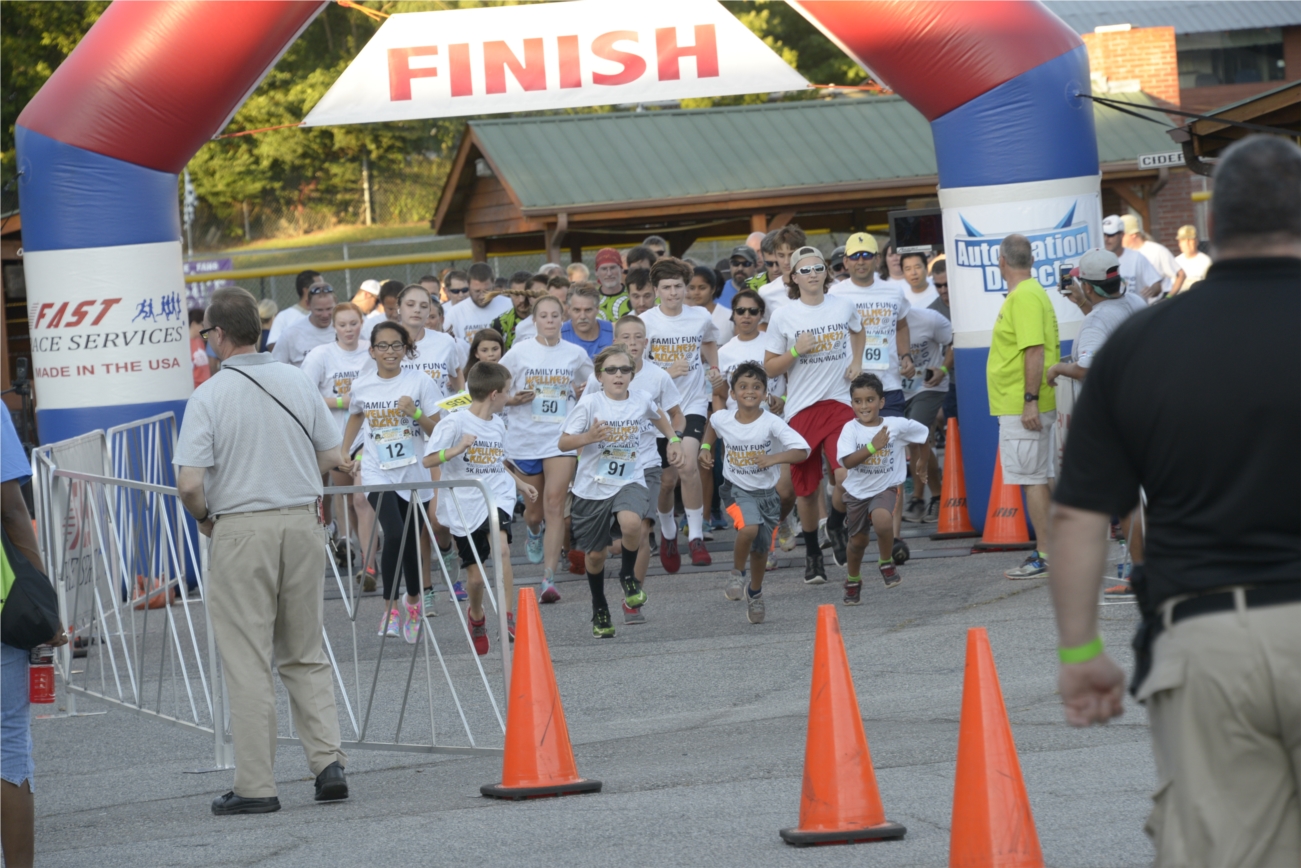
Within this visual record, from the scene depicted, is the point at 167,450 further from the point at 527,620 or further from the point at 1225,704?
the point at 1225,704

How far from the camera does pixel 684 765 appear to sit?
6.44 m

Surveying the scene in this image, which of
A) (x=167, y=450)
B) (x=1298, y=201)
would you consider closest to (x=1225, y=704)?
(x=1298, y=201)

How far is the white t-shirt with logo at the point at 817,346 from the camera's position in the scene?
421 inches

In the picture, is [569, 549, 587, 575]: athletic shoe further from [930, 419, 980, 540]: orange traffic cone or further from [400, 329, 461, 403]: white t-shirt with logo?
[930, 419, 980, 540]: orange traffic cone

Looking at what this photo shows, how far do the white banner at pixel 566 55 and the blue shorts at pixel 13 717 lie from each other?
7457 millimetres

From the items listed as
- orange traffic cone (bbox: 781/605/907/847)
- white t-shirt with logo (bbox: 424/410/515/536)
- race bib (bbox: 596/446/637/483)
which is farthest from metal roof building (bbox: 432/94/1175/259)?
orange traffic cone (bbox: 781/605/907/847)

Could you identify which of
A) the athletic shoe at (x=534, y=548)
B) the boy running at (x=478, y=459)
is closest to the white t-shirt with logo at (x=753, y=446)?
the boy running at (x=478, y=459)

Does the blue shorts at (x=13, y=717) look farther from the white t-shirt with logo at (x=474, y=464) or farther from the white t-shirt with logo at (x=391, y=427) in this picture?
the white t-shirt with logo at (x=391, y=427)

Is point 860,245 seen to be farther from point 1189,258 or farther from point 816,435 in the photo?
point 1189,258

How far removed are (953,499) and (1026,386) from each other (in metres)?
2.12

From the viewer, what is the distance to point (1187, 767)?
3031 millimetres

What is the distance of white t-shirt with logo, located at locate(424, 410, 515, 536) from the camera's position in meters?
9.14

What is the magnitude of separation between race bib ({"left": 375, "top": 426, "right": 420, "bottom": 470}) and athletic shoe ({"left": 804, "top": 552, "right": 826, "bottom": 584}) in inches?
99.6

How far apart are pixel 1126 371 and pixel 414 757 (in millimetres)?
4943
